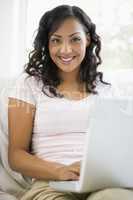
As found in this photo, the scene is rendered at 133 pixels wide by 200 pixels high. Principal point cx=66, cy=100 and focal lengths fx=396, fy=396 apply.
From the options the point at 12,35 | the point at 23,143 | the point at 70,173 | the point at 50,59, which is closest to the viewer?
the point at 70,173

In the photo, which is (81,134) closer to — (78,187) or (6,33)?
(78,187)

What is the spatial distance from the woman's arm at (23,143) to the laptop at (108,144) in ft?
1.04

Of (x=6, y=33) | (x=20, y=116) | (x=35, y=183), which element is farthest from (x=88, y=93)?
(x=6, y=33)

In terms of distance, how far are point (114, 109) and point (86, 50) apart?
71 centimetres

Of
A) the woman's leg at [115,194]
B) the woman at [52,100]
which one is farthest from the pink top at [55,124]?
the woman's leg at [115,194]

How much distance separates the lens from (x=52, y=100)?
55.7 inches

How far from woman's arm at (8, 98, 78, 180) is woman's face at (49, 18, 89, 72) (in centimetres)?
20

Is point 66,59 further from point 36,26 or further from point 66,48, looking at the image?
point 36,26

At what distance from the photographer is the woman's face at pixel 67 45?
142cm

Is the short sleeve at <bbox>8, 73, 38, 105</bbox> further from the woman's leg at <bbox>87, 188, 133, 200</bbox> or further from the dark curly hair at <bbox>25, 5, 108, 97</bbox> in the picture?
the woman's leg at <bbox>87, 188, 133, 200</bbox>

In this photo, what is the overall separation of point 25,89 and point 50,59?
0.63 feet

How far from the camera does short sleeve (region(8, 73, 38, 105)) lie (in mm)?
1370

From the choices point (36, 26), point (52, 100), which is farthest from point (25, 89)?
point (36, 26)

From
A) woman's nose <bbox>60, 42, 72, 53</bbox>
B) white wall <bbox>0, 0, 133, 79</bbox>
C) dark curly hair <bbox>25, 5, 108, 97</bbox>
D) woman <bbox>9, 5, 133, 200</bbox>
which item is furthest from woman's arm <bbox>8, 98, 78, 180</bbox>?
white wall <bbox>0, 0, 133, 79</bbox>
